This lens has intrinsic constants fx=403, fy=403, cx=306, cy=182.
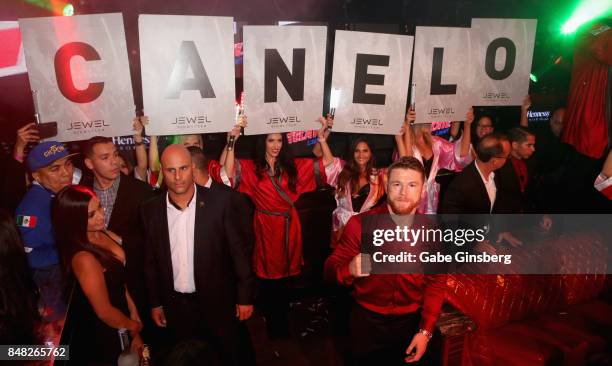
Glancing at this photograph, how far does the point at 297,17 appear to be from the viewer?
276 inches

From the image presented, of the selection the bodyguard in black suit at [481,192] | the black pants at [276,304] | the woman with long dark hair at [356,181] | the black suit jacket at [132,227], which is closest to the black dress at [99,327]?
the black suit jacket at [132,227]


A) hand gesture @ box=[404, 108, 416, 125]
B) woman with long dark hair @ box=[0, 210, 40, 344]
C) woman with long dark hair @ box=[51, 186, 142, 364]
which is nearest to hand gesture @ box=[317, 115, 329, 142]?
hand gesture @ box=[404, 108, 416, 125]

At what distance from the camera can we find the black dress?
2701 millimetres

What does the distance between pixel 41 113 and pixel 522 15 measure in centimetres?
831

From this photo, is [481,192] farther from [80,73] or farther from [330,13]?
[330,13]

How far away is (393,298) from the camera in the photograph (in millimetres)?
2668

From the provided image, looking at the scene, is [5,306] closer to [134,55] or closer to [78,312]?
[78,312]

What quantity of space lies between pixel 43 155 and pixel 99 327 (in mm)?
1544

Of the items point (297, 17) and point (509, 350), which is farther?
point (297, 17)

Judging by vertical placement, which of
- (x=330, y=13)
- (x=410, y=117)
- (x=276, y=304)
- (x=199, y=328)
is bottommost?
(x=276, y=304)

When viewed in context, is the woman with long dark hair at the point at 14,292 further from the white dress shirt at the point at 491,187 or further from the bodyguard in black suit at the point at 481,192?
the white dress shirt at the point at 491,187

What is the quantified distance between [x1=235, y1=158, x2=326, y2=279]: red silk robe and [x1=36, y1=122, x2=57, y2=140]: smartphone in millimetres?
1697

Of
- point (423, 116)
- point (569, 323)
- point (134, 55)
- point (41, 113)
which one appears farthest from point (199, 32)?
point (569, 323)

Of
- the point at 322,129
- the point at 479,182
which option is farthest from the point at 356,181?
the point at 479,182
